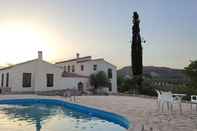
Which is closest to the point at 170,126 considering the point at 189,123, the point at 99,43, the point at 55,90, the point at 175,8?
the point at 189,123

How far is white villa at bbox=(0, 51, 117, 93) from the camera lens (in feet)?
Answer: 98.1

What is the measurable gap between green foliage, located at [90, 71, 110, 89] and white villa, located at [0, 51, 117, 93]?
917 mm

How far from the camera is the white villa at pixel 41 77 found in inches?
1177

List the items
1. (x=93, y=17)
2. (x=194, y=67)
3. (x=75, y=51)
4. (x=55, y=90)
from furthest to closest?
1. (x=75, y=51)
2. (x=55, y=90)
3. (x=93, y=17)
4. (x=194, y=67)

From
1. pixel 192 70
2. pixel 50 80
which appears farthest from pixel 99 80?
pixel 192 70

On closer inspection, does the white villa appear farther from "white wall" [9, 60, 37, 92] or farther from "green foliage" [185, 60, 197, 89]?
"green foliage" [185, 60, 197, 89]

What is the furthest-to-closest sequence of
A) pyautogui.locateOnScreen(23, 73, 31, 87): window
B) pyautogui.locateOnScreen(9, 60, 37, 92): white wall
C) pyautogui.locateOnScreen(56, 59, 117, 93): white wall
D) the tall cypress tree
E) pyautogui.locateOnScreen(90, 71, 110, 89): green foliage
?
pyautogui.locateOnScreen(56, 59, 117, 93): white wall → pyautogui.locateOnScreen(90, 71, 110, 89): green foliage → pyautogui.locateOnScreen(23, 73, 31, 87): window → pyautogui.locateOnScreen(9, 60, 37, 92): white wall → the tall cypress tree

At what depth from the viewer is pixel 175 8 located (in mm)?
19703

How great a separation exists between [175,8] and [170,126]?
43.8 ft

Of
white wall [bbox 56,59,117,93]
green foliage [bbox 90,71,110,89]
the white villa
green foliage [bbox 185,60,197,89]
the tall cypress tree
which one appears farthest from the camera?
white wall [bbox 56,59,117,93]

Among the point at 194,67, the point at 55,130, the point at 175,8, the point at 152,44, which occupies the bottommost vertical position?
the point at 55,130

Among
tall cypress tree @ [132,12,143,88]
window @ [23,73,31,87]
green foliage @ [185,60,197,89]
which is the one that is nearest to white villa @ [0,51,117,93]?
window @ [23,73,31,87]

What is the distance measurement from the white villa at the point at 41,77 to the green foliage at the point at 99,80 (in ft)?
3.01

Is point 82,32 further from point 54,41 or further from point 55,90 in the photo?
point 55,90
